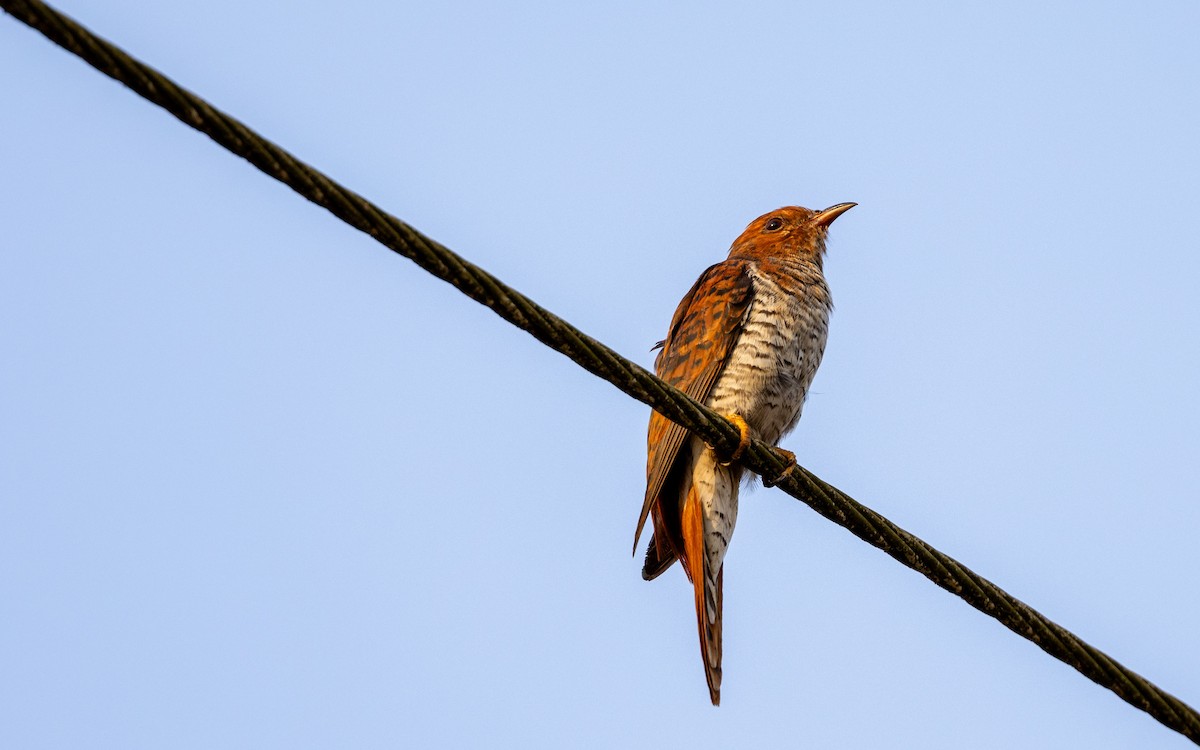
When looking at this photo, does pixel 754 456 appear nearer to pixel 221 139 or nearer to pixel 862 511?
pixel 862 511

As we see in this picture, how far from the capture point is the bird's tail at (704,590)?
4889 millimetres

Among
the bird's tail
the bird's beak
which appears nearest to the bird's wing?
the bird's tail

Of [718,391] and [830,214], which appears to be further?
[830,214]

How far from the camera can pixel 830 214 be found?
6766 mm

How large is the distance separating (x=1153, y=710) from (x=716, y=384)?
228cm

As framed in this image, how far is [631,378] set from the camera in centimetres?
350

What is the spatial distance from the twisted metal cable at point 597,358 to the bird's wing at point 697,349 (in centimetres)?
84

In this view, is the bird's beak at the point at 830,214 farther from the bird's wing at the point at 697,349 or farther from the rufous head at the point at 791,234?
the bird's wing at the point at 697,349

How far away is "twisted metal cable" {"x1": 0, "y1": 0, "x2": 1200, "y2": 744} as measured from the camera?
97.7 inches

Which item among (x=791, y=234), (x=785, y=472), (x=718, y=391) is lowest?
(x=785, y=472)

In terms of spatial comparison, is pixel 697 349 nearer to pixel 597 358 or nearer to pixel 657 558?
pixel 657 558

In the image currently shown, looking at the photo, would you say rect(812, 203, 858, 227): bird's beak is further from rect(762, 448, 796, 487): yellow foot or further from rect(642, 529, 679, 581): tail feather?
rect(762, 448, 796, 487): yellow foot

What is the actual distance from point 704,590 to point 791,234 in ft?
7.51

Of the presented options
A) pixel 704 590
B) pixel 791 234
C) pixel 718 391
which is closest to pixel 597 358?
pixel 704 590
